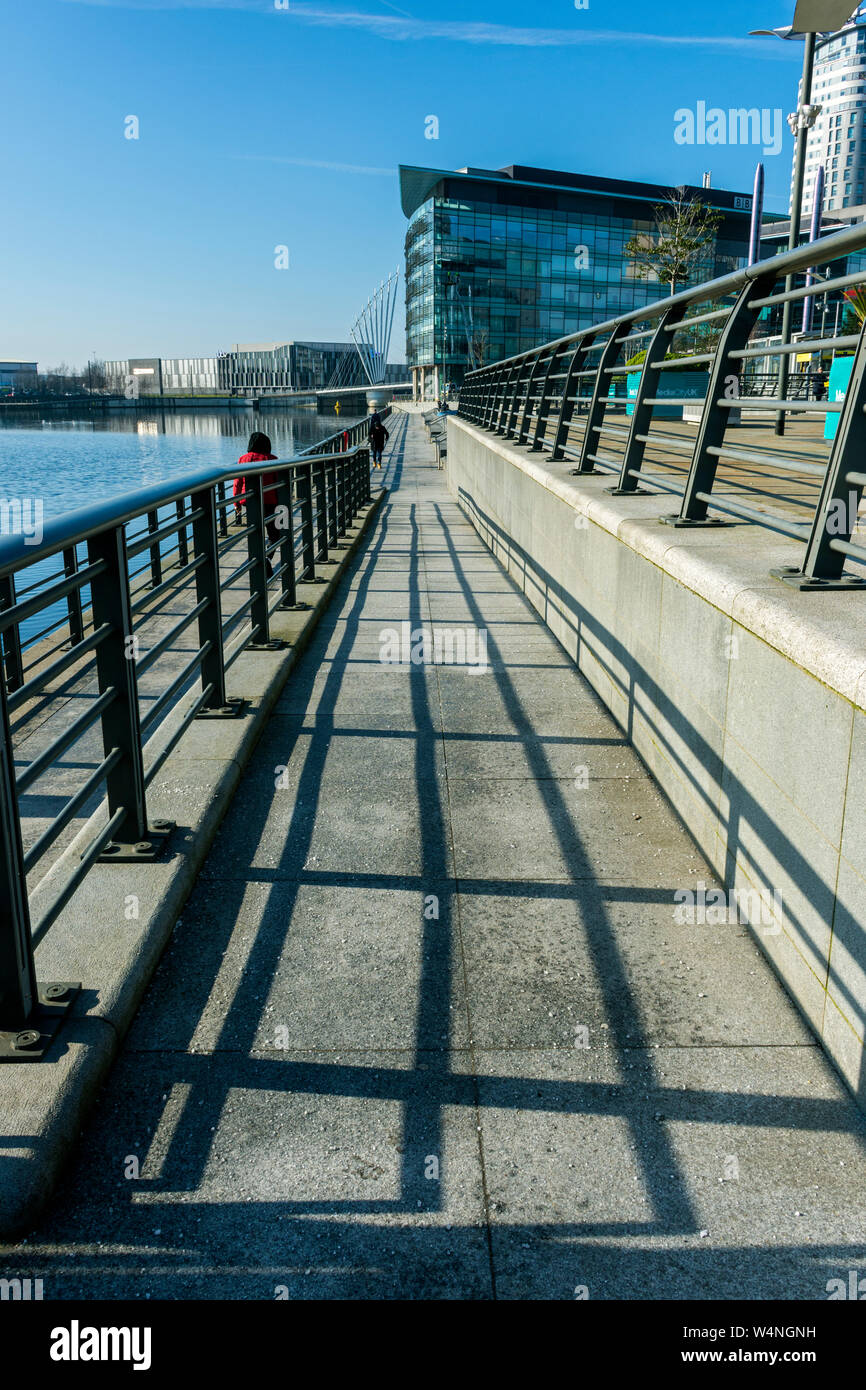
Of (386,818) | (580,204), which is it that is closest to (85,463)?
(386,818)

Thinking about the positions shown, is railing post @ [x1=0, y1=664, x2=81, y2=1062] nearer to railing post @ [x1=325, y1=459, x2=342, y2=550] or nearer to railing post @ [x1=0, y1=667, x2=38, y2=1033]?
railing post @ [x1=0, y1=667, x2=38, y2=1033]

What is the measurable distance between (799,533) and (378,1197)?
2.64 metres

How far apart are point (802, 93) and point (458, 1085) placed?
1584 cm

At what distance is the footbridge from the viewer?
2.21 meters

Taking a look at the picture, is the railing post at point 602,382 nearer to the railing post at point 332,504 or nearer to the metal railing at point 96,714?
the metal railing at point 96,714

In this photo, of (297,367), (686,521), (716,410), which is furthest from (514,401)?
(297,367)

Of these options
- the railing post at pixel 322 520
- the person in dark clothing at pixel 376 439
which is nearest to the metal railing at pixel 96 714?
the railing post at pixel 322 520

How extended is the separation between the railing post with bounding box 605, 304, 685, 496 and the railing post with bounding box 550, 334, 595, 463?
1.63 metres

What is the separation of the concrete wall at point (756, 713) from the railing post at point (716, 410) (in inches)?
7.7

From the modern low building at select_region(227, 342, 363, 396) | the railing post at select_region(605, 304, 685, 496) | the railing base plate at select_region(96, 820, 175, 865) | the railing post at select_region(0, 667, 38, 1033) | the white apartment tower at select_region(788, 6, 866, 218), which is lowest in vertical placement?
the railing base plate at select_region(96, 820, 175, 865)

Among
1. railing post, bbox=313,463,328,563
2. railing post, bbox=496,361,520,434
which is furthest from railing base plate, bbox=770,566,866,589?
railing post, bbox=496,361,520,434

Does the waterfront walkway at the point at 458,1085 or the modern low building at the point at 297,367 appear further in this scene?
the modern low building at the point at 297,367

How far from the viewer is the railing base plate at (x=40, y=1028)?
2.50m
